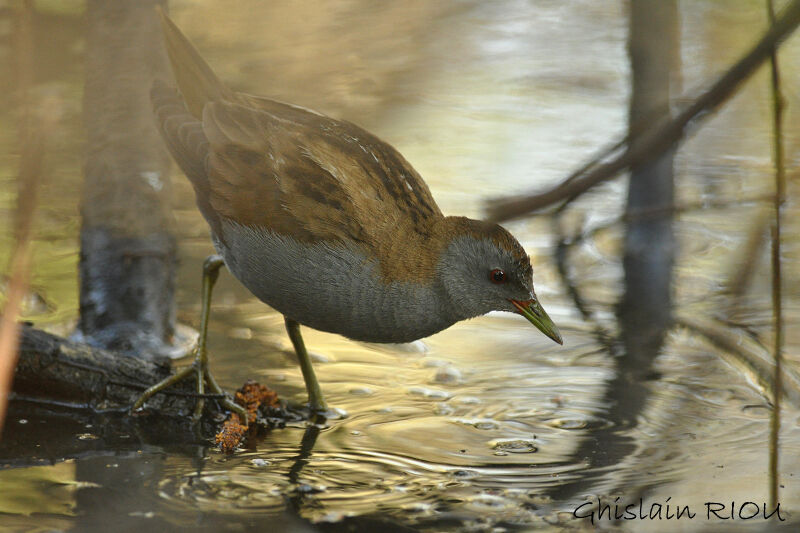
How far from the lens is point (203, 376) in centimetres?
388

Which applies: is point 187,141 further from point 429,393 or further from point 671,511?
point 671,511

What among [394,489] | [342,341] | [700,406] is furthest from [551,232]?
[394,489]

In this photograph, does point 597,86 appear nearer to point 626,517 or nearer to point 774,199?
point 626,517

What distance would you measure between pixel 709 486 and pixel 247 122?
2080mm

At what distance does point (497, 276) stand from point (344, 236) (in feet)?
1.86

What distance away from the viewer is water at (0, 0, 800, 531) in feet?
10.2

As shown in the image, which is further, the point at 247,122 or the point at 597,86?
the point at 597,86

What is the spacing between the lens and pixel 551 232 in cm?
606

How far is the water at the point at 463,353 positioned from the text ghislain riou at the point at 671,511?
0.03 metres

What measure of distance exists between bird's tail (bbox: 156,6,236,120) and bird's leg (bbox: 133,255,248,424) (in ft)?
2.18

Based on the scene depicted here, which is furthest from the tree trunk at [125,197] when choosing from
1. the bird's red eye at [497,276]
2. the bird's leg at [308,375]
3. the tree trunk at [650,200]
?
the tree trunk at [650,200]

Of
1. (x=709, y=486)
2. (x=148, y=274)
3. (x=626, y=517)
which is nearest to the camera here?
(x=626, y=517)

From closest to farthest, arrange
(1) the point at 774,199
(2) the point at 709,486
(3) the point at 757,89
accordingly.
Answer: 1. (1) the point at 774,199
2. (2) the point at 709,486
3. (3) the point at 757,89

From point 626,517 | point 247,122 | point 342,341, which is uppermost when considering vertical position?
point 247,122
